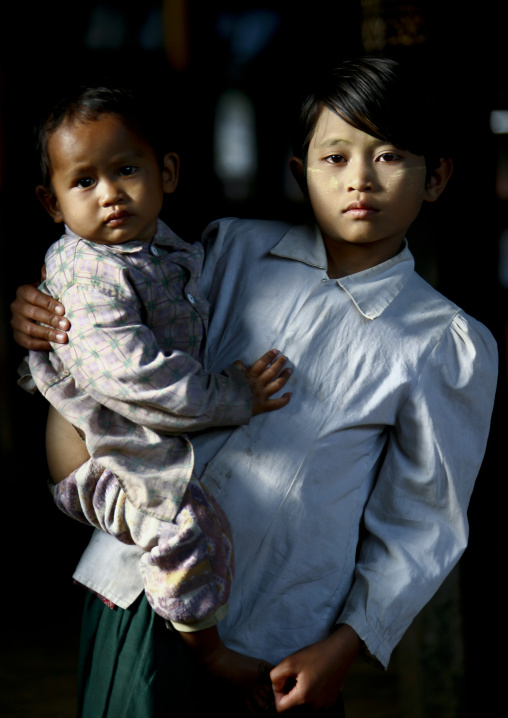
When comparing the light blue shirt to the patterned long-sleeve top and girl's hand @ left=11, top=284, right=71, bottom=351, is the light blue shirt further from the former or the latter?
girl's hand @ left=11, top=284, right=71, bottom=351

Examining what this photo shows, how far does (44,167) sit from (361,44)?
99 cm

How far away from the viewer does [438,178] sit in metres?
1.35

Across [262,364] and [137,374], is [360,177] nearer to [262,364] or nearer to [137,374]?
[262,364]

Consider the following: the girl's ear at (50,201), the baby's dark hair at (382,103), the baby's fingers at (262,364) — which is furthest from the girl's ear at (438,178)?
the girl's ear at (50,201)

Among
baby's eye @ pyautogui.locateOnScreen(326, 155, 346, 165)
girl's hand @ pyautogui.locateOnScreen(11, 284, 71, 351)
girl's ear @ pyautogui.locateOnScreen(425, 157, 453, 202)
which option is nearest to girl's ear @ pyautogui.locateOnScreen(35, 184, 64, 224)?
girl's hand @ pyautogui.locateOnScreen(11, 284, 71, 351)

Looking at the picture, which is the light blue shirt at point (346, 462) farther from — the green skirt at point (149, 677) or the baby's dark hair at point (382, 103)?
the baby's dark hair at point (382, 103)

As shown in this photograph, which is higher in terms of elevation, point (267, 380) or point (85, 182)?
point (85, 182)

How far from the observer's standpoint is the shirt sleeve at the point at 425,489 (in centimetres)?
130

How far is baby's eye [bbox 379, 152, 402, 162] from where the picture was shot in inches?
49.8

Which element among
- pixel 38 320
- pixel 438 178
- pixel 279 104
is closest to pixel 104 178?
pixel 38 320

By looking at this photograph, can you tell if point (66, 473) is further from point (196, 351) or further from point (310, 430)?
point (310, 430)

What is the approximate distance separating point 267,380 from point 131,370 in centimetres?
22

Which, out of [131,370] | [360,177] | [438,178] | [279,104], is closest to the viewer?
[131,370]

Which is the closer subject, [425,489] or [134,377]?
[134,377]
